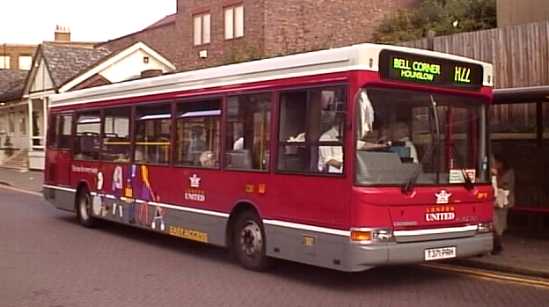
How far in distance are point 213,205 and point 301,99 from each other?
93.3 inches

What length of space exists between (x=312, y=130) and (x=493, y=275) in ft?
10.3

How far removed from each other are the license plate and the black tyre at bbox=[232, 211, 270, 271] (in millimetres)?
2164

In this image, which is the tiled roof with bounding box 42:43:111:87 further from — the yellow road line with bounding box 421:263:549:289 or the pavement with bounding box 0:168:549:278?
the yellow road line with bounding box 421:263:549:289

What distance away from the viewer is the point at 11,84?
4531 cm

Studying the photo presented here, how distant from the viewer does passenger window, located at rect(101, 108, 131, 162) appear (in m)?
13.7

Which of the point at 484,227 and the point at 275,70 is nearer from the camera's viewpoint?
the point at 484,227

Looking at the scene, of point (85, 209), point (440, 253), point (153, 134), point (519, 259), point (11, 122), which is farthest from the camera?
point (11, 122)

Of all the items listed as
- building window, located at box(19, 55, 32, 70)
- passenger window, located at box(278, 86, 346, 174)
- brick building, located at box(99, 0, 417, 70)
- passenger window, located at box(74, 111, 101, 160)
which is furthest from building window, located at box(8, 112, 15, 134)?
building window, located at box(19, 55, 32, 70)

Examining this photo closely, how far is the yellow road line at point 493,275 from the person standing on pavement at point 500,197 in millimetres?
759

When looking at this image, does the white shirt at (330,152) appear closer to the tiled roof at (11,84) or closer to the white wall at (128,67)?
the white wall at (128,67)

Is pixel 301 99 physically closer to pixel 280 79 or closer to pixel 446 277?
pixel 280 79

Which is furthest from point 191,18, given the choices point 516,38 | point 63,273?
point 63,273

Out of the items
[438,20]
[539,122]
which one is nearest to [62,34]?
[438,20]

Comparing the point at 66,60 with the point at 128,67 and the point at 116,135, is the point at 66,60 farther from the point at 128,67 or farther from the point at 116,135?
the point at 116,135
